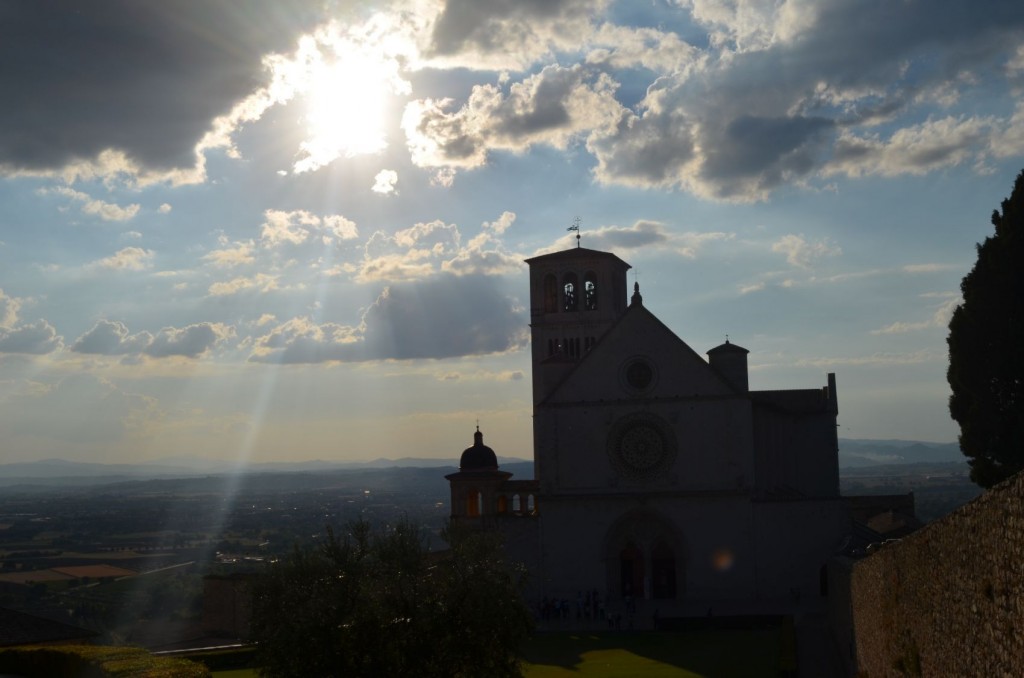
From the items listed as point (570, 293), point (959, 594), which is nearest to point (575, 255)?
point (570, 293)

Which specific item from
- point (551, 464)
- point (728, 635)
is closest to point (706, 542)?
point (551, 464)

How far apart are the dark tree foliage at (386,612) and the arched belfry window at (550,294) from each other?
41.0 metres

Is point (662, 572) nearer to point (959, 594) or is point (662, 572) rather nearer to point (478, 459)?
point (478, 459)

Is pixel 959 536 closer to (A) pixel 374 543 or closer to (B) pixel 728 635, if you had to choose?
(A) pixel 374 543

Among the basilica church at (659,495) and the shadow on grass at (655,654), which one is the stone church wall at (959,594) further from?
the basilica church at (659,495)

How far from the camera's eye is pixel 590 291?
213 feet

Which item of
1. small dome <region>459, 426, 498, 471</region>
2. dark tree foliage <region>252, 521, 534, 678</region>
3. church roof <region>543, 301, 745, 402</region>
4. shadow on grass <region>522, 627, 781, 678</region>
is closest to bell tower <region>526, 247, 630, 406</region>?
small dome <region>459, 426, 498, 471</region>

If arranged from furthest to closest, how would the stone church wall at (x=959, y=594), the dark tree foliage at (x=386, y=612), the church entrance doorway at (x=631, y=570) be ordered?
the church entrance doorway at (x=631, y=570), the dark tree foliage at (x=386, y=612), the stone church wall at (x=959, y=594)

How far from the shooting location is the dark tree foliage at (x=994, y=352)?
37344 mm

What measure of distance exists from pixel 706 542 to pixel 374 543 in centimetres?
3014

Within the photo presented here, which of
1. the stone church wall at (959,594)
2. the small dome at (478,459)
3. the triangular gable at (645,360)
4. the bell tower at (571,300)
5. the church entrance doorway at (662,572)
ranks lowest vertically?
the church entrance doorway at (662,572)

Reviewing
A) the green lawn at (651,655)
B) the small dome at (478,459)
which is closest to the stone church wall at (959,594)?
the green lawn at (651,655)

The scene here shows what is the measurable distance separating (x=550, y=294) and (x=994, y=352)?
3114 cm

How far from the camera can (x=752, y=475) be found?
5234 centimetres
